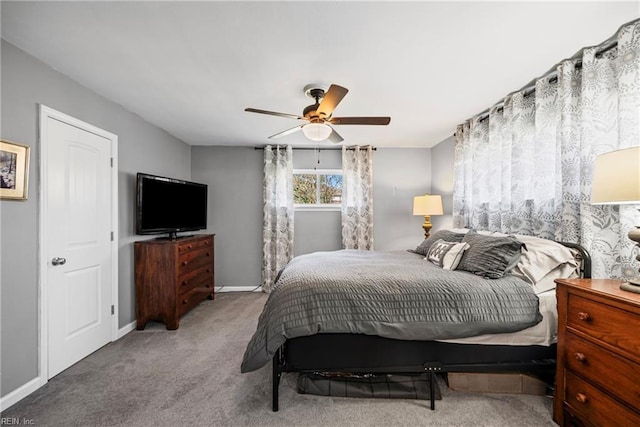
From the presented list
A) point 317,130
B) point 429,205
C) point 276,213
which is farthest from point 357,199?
point 317,130

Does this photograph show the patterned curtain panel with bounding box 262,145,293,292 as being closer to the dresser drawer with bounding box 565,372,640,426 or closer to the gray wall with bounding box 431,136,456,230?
Answer: the gray wall with bounding box 431,136,456,230

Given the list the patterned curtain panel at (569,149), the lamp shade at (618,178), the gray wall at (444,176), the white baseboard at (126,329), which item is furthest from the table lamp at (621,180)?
the white baseboard at (126,329)

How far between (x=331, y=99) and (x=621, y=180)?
1.75 metres

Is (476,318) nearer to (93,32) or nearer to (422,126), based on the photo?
(422,126)

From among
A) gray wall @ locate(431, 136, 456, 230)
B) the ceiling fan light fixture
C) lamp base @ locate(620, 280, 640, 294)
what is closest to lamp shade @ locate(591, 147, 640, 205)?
lamp base @ locate(620, 280, 640, 294)

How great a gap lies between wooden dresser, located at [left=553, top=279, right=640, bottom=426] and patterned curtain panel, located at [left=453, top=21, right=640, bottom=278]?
1.54 feet

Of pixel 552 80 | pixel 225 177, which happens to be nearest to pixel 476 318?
pixel 552 80

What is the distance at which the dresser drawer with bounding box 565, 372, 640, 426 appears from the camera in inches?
50.4

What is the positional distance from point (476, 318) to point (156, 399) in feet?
7.26

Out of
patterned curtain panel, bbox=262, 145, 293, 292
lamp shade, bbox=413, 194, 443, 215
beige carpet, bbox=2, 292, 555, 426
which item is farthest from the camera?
patterned curtain panel, bbox=262, 145, 293, 292

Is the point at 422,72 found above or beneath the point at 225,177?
above

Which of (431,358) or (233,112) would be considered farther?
(233,112)

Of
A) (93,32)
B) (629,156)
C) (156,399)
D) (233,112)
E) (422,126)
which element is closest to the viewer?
(629,156)

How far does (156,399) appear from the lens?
187cm
